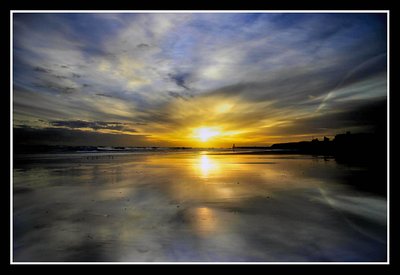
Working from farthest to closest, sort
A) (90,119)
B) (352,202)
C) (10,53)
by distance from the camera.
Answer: (90,119) < (352,202) < (10,53)

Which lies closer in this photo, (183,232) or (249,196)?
(183,232)

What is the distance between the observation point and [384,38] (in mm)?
4289

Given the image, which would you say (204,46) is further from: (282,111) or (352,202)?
(352,202)

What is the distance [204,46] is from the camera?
5.83 m

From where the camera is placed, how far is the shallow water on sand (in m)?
3.45

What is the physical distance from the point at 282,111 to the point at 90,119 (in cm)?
591

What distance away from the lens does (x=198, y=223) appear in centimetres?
416

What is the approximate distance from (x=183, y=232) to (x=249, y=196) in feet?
7.56

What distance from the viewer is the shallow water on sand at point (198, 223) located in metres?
3.45
